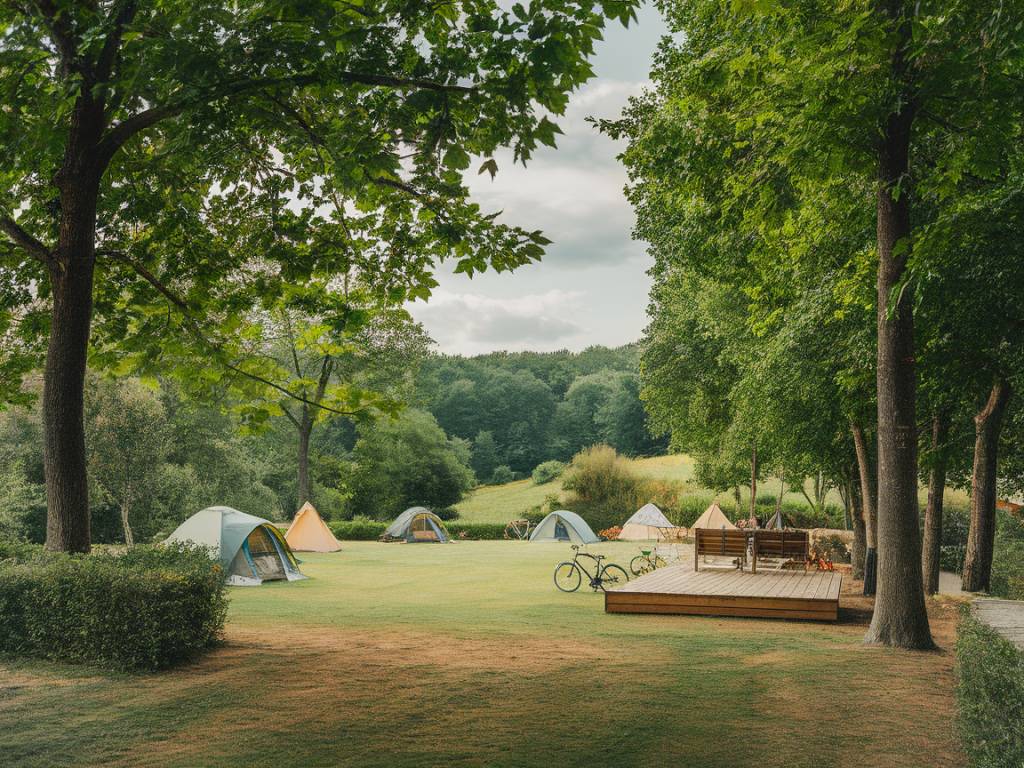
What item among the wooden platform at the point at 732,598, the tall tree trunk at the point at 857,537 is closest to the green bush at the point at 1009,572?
the tall tree trunk at the point at 857,537

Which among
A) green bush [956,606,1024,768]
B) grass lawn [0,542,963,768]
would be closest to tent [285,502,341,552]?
grass lawn [0,542,963,768]

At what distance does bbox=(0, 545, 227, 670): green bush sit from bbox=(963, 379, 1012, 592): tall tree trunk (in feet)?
40.1

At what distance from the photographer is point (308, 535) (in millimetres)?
30094

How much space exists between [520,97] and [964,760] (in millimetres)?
5377

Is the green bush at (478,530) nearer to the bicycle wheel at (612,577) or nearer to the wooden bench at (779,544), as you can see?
the bicycle wheel at (612,577)

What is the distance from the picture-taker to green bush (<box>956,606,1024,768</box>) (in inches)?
163

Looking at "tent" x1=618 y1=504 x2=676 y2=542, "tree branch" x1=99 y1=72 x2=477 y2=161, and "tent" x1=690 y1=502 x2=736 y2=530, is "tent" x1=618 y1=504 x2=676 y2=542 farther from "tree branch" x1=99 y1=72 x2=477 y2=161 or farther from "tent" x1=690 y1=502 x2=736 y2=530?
"tree branch" x1=99 y1=72 x2=477 y2=161

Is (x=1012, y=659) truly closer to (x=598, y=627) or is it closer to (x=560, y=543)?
(x=598, y=627)

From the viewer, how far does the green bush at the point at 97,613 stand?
26.3 feet

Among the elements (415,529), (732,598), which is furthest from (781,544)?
(415,529)

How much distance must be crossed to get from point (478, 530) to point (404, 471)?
26.9 feet

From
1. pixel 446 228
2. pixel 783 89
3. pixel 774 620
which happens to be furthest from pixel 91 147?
pixel 774 620

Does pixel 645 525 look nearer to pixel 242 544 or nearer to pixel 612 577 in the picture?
pixel 612 577

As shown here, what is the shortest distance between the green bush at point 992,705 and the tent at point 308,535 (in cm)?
2593
